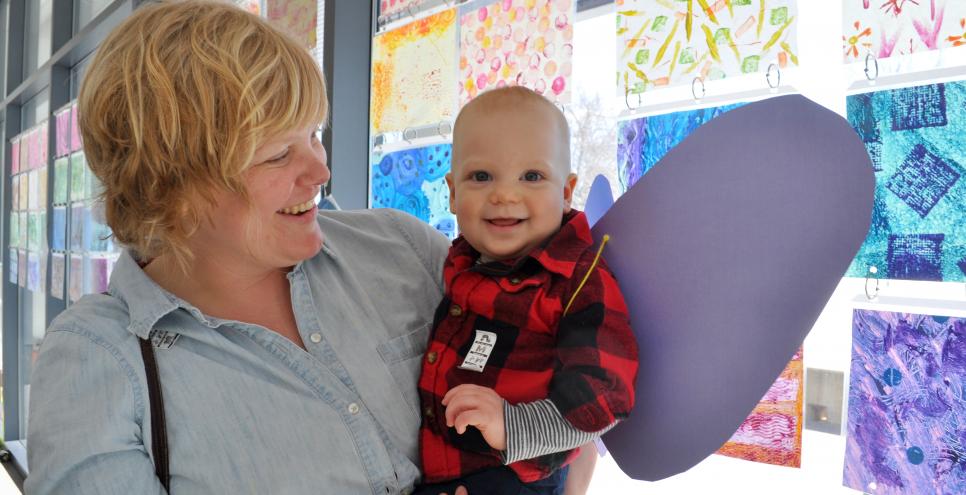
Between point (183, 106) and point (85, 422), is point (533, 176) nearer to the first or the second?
point (183, 106)

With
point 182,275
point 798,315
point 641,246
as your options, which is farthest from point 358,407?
point 798,315

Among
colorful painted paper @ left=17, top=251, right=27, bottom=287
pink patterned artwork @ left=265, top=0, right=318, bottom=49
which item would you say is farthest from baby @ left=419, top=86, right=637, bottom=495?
colorful painted paper @ left=17, top=251, right=27, bottom=287

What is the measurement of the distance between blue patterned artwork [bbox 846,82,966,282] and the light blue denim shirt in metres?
0.86

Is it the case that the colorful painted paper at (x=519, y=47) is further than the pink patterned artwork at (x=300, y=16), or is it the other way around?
the pink patterned artwork at (x=300, y=16)

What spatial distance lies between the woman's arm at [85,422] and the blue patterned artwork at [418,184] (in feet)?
3.61

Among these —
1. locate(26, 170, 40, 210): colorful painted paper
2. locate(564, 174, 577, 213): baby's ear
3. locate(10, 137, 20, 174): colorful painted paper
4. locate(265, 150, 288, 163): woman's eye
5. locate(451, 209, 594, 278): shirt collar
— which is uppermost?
locate(10, 137, 20, 174): colorful painted paper

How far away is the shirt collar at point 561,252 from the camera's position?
1136 millimetres

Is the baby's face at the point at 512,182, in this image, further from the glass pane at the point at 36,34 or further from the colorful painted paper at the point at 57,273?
the glass pane at the point at 36,34

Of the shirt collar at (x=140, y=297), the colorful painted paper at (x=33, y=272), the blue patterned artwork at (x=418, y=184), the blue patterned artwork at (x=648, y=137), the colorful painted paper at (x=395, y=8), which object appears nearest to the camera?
the shirt collar at (x=140, y=297)

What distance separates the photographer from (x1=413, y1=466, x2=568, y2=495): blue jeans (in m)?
1.13

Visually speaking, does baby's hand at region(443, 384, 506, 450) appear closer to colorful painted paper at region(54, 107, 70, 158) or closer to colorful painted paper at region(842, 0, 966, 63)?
colorful painted paper at region(842, 0, 966, 63)

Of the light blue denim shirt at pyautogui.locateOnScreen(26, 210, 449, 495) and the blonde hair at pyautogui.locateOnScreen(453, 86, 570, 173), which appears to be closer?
the light blue denim shirt at pyautogui.locateOnScreen(26, 210, 449, 495)

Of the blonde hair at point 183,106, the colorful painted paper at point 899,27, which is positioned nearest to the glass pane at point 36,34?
the blonde hair at point 183,106

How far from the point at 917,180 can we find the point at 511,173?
0.70 m
